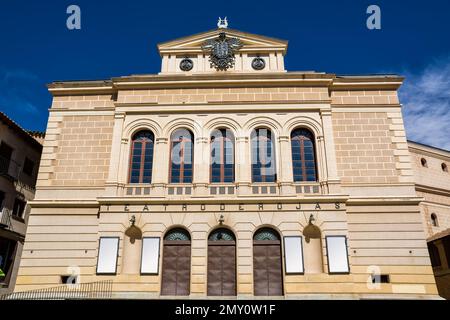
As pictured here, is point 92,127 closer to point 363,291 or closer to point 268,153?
point 268,153

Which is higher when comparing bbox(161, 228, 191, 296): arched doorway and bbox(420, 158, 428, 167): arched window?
bbox(420, 158, 428, 167): arched window

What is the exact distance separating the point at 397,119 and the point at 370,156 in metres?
2.71

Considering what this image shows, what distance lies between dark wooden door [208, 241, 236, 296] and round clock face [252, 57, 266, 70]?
10173mm

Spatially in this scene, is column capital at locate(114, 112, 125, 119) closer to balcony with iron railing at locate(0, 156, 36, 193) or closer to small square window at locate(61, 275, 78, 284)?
balcony with iron railing at locate(0, 156, 36, 193)

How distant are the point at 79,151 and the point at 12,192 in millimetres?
6195

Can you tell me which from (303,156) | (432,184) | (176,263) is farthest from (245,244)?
(432,184)

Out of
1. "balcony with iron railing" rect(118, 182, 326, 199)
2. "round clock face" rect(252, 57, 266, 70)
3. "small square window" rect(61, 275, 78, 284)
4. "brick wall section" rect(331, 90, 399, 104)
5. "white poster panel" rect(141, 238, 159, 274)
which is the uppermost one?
"round clock face" rect(252, 57, 266, 70)

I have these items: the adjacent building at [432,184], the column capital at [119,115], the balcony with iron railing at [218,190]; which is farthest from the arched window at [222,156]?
the adjacent building at [432,184]

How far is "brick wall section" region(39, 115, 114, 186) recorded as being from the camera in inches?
787

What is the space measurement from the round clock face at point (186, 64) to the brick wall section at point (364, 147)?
8.59m

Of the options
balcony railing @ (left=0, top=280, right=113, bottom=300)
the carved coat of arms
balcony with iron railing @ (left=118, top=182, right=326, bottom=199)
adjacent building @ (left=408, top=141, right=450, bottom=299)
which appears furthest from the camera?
adjacent building @ (left=408, top=141, right=450, bottom=299)

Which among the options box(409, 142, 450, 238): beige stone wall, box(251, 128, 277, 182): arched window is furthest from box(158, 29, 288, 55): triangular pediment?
box(409, 142, 450, 238): beige stone wall

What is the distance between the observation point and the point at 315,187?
1917 cm
